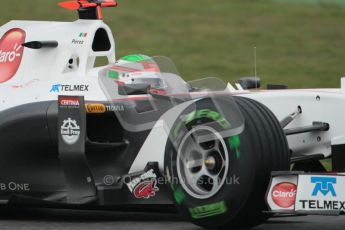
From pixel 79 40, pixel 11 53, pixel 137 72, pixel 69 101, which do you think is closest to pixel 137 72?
pixel 137 72

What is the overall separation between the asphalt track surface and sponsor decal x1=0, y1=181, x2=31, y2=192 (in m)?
0.29

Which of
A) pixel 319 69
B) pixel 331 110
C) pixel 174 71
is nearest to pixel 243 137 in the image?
pixel 331 110

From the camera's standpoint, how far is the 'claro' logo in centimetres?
780

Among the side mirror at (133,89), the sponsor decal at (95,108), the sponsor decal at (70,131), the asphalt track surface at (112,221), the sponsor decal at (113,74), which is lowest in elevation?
the asphalt track surface at (112,221)

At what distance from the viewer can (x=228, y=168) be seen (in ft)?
26.3

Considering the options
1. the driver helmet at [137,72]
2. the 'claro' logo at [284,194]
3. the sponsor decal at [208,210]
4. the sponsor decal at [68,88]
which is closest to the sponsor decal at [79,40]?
the driver helmet at [137,72]

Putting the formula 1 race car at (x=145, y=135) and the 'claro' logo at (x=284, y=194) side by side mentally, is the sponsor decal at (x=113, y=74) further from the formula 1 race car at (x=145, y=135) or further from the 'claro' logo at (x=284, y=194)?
the 'claro' logo at (x=284, y=194)

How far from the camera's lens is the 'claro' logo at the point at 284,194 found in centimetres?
780

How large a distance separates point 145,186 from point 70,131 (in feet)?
2.76

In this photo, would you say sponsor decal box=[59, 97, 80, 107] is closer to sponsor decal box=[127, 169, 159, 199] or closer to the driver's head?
the driver's head

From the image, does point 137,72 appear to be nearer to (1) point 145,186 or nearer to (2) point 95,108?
(2) point 95,108

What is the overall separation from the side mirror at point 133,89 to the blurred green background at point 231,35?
9.02 metres

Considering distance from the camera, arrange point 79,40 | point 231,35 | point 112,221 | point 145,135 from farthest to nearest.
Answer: point 231,35 < point 79,40 < point 112,221 < point 145,135

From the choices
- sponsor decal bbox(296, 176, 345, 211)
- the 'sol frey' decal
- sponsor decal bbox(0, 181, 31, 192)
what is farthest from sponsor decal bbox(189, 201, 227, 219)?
the 'sol frey' decal
